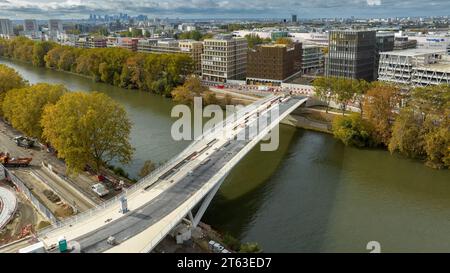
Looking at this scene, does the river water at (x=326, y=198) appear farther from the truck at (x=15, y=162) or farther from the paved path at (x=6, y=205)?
the paved path at (x=6, y=205)

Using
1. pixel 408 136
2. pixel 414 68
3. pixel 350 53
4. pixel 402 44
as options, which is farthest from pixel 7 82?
pixel 402 44

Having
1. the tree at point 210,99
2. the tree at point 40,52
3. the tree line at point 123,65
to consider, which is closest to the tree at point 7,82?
the tree line at point 123,65

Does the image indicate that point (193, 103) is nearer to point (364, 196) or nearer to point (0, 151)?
point (0, 151)

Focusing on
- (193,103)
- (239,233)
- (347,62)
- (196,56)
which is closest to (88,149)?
(239,233)

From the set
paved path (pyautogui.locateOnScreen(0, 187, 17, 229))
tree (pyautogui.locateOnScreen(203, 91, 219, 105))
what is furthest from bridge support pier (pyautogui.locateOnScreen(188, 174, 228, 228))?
A: tree (pyautogui.locateOnScreen(203, 91, 219, 105))

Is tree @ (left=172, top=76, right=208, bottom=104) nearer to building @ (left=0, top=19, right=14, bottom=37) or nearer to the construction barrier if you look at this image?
the construction barrier

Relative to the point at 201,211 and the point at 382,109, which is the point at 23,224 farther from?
the point at 382,109
